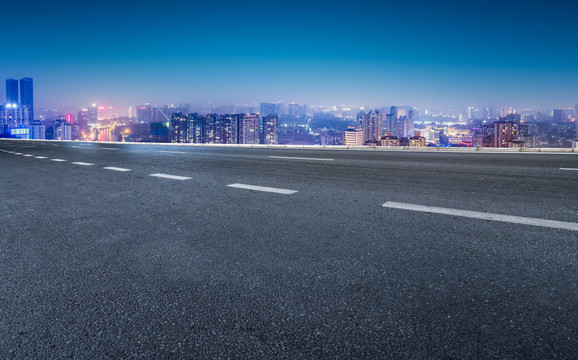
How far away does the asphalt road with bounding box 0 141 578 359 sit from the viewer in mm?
1413

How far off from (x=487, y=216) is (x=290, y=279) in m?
2.16

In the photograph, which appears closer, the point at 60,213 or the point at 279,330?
the point at 279,330

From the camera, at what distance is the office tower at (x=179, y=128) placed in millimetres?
66250

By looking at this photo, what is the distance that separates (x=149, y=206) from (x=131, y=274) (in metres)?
2.03

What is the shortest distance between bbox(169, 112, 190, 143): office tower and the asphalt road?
64.0 m

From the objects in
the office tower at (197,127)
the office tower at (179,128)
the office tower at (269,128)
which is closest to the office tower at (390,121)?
the office tower at (269,128)

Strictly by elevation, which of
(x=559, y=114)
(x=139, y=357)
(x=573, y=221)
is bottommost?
(x=139, y=357)

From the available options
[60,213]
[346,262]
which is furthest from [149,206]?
[346,262]

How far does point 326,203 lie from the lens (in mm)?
3998

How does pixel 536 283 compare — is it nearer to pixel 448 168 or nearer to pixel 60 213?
pixel 60 213

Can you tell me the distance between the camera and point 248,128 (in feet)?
211

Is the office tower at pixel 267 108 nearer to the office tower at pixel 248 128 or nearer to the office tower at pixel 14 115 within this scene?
the office tower at pixel 14 115

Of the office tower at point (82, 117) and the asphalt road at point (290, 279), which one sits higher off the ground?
the office tower at point (82, 117)

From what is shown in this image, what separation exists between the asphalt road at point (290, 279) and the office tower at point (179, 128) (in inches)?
2519
